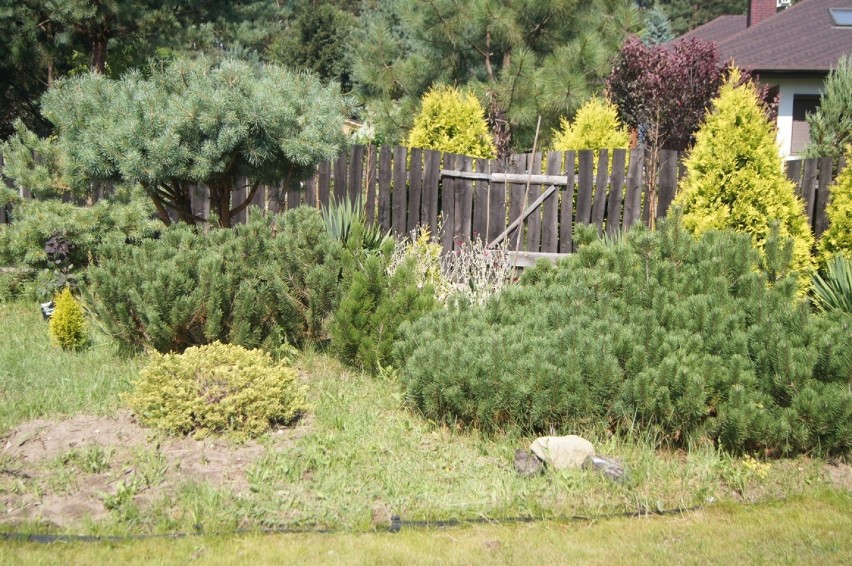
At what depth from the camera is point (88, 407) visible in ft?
17.2

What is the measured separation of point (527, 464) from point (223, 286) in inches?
106

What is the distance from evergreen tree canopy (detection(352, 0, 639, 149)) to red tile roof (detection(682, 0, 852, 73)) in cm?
290

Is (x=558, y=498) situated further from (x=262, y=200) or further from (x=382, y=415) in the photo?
(x=262, y=200)

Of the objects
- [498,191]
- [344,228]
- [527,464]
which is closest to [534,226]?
[498,191]

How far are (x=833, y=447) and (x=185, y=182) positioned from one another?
5.76 metres

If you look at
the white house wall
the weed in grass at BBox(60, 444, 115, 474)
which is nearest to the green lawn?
the weed in grass at BBox(60, 444, 115, 474)

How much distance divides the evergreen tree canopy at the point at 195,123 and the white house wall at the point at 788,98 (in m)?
13.6

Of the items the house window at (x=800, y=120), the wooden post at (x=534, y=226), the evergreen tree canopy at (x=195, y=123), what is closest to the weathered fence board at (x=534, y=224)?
the wooden post at (x=534, y=226)

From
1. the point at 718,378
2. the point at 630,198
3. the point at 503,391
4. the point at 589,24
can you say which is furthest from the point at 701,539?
the point at 589,24

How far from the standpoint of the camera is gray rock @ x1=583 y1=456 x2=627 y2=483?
4.34 meters

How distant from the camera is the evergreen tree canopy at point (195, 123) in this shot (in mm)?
6715

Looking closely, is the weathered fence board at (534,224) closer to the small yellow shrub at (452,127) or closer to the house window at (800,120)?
the small yellow shrub at (452,127)

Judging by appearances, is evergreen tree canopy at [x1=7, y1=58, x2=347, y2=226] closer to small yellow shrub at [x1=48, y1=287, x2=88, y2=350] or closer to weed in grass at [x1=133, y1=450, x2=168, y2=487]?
small yellow shrub at [x1=48, y1=287, x2=88, y2=350]

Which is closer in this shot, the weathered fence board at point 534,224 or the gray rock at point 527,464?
the gray rock at point 527,464
